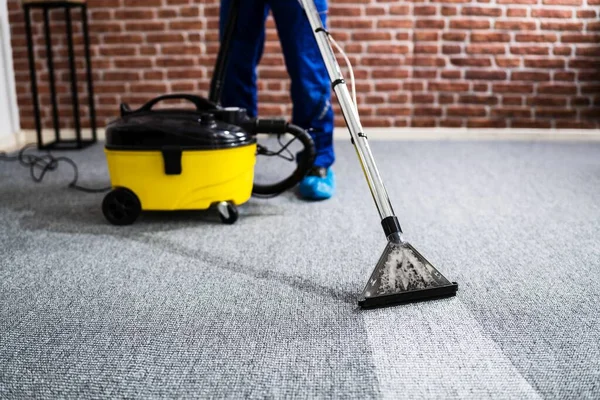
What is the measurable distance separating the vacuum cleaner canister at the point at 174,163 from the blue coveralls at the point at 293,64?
342 millimetres

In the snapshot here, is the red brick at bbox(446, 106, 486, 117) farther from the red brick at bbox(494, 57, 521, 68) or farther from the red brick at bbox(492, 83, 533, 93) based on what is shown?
the red brick at bbox(494, 57, 521, 68)

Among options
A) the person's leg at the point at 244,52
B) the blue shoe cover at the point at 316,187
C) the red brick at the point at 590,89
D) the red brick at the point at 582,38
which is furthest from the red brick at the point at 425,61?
the blue shoe cover at the point at 316,187

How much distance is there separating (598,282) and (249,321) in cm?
65

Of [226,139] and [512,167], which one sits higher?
[226,139]

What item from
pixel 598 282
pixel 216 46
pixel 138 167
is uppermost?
pixel 216 46

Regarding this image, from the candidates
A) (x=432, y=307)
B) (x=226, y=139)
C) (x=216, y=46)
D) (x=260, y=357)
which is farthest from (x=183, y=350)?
(x=216, y=46)

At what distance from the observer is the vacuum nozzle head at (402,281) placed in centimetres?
98

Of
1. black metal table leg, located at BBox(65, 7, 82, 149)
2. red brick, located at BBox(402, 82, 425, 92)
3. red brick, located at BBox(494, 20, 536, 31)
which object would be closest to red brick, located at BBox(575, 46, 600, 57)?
red brick, located at BBox(494, 20, 536, 31)

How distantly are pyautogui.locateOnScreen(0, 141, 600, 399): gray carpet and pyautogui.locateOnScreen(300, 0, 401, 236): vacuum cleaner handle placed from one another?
5.8 inches

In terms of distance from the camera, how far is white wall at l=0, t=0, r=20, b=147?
2.67m

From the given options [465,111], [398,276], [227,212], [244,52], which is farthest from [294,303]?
[465,111]

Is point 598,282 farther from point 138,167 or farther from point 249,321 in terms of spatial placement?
point 138,167

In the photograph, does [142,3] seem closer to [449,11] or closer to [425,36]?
[425,36]

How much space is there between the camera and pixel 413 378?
0.77 m
